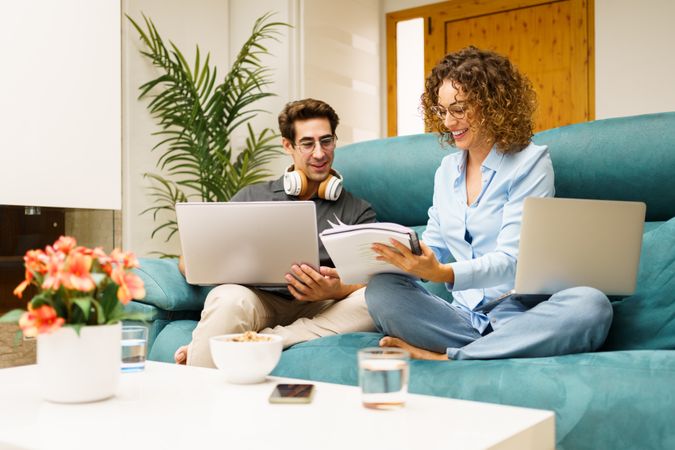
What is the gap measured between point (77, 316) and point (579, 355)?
986 mm

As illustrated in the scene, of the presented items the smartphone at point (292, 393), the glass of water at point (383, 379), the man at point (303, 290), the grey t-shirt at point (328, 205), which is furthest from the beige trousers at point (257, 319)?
the glass of water at point (383, 379)

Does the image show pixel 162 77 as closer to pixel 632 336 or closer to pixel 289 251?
Result: pixel 289 251

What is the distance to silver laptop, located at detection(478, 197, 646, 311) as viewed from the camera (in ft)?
5.16

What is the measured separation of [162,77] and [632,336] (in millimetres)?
2512

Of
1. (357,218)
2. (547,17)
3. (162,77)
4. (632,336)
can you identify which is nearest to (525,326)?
(632,336)

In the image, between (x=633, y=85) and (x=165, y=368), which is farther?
(x=633, y=85)

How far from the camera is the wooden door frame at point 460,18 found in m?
4.45

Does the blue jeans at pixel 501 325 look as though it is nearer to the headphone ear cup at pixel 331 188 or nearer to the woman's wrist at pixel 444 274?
the woman's wrist at pixel 444 274

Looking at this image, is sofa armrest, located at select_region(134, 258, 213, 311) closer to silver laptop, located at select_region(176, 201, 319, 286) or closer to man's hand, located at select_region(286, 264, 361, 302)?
silver laptop, located at select_region(176, 201, 319, 286)

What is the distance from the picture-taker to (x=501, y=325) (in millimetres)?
1731

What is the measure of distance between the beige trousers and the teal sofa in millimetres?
117

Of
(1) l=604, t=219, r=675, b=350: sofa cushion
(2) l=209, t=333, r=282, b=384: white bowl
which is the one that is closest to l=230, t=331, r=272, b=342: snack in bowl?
(2) l=209, t=333, r=282, b=384: white bowl

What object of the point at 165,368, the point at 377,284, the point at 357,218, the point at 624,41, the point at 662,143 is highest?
the point at 624,41

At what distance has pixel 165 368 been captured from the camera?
1428 millimetres
